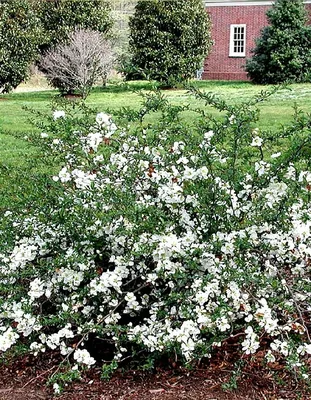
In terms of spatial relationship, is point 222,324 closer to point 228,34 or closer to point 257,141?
point 257,141

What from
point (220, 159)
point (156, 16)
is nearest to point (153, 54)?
point (156, 16)

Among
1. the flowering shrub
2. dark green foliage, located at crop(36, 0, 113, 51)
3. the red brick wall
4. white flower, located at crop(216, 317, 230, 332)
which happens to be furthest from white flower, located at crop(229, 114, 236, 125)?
the red brick wall

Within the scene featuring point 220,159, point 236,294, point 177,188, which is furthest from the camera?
point 220,159

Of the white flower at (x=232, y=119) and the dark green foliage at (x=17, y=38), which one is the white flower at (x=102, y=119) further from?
the dark green foliage at (x=17, y=38)

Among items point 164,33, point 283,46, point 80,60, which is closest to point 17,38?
point 80,60

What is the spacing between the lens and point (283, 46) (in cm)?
1991

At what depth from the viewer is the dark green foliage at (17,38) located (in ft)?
60.8

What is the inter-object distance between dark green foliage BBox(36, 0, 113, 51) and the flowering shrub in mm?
17145

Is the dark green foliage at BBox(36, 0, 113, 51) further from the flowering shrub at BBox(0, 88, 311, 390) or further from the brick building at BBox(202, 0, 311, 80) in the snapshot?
the flowering shrub at BBox(0, 88, 311, 390)

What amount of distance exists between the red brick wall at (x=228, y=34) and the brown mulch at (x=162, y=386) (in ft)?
79.9

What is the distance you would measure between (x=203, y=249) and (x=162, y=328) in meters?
0.38

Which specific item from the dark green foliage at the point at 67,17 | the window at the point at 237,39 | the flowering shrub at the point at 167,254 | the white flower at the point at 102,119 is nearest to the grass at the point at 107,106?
the white flower at the point at 102,119

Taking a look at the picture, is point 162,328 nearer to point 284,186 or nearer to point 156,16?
point 284,186

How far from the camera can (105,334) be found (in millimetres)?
3295
